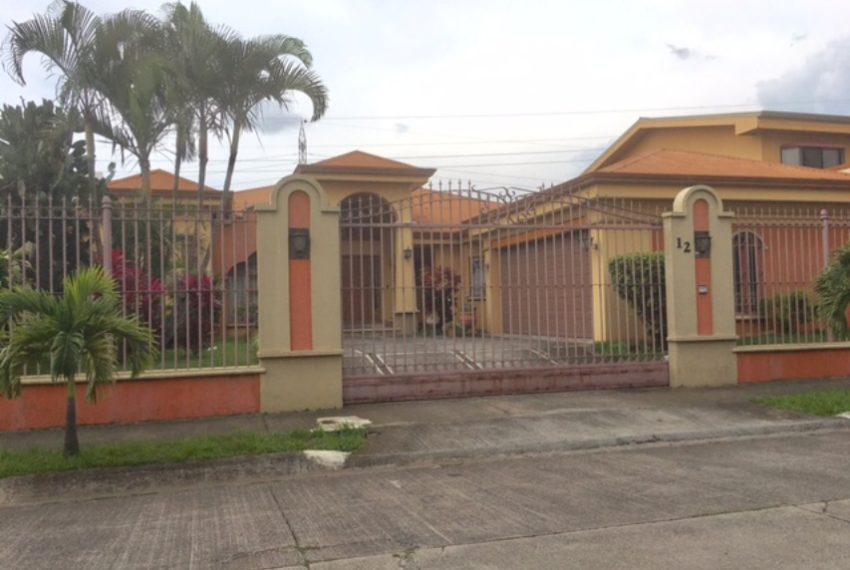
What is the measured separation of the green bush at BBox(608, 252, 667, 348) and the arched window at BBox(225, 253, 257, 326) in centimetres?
543

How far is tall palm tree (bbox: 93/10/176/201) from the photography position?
14008 mm

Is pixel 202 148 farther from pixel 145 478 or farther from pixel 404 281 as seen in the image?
pixel 145 478

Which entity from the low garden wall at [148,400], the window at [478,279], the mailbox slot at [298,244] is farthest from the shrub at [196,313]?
the window at [478,279]

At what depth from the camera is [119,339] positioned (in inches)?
295

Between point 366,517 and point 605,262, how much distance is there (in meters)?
7.30

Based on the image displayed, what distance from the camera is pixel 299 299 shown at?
9711 mm

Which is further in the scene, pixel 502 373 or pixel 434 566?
pixel 502 373

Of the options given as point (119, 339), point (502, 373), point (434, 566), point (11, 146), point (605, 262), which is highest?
point (11, 146)

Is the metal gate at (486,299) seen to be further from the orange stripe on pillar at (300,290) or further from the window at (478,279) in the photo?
the orange stripe on pillar at (300,290)

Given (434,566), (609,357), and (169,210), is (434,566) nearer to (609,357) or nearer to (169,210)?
(169,210)

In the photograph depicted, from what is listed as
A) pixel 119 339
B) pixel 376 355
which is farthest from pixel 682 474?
pixel 119 339

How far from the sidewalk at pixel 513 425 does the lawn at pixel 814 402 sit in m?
0.22

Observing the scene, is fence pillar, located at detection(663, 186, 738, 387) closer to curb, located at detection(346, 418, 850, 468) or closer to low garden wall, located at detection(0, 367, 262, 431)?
curb, located at detection(346, 418, 850, 468)

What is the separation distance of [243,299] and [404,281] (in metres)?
2.29
